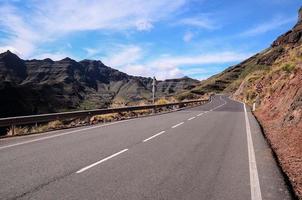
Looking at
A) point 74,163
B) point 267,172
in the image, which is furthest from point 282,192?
point 74,163

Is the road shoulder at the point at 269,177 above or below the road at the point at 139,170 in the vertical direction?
below

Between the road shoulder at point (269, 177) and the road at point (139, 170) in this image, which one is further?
the road shoulder at point (269, 177)

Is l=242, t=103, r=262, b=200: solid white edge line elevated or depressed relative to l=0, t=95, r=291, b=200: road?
depressed

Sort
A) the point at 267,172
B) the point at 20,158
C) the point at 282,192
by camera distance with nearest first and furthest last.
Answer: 1. the point at 282,192
2. the point at 267,172
3. the point at 20,158

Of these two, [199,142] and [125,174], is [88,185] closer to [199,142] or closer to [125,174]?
[125,174]

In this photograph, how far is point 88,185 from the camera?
6.48 m

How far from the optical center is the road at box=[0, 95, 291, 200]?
6.10 m

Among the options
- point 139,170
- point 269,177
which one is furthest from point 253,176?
point 139,170

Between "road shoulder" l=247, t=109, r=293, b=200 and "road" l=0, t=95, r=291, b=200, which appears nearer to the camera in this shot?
"road" l=0, t=95, r=291, b=200

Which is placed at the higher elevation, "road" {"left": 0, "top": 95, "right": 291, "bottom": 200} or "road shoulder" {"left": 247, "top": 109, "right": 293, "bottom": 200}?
"road" {"left": 0, "top": 95, "right": 291, "bottom": 200}

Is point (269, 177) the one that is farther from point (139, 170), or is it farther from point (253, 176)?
point (139, 170)

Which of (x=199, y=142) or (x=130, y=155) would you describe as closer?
(x=130, y=155)

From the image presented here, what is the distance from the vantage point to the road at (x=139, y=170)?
610cm

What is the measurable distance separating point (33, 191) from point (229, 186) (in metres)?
3.38
